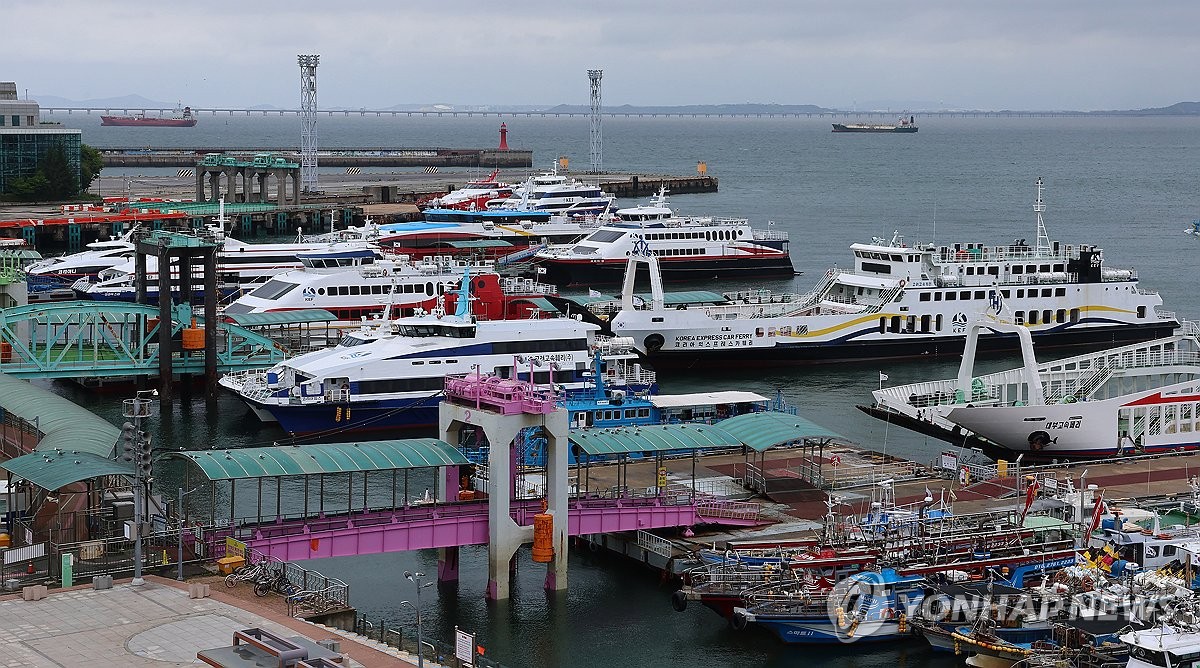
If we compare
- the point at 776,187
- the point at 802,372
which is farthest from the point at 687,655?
the point at 776,187

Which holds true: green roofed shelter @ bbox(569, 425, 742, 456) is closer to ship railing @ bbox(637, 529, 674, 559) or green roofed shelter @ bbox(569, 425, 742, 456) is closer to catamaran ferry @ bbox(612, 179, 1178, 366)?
ship railing @ bbox(637, 529, 674, 559)

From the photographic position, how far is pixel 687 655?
118 ft

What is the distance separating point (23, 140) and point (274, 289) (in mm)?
63613

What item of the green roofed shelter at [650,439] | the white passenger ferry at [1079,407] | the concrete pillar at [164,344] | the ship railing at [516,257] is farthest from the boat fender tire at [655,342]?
the ship railing at [516,257]

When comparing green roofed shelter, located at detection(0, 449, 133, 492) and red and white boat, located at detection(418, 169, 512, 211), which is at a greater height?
red and white boat, located at detection(418, 169, 512, 211)

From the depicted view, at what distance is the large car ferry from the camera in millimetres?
101625

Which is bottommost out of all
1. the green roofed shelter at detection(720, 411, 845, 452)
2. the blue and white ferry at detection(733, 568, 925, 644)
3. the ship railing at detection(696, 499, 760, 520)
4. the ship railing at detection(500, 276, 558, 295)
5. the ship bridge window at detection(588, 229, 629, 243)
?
the blue and white ferry at detection(733, 568, 925, 644)

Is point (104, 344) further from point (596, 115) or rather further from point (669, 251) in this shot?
point (596, 115)

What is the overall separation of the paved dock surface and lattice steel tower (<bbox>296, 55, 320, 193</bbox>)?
346 feet

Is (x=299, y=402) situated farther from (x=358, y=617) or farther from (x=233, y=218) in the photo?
(x=233, y=218)

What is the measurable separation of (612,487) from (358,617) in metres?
9.60

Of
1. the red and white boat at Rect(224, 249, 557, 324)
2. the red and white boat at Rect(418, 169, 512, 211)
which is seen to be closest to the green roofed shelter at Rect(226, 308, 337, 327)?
the red and white boat at Rect(224, 249, 557, 324)

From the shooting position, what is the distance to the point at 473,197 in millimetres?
129250

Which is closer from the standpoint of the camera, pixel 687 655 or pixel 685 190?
pixel 687 655
